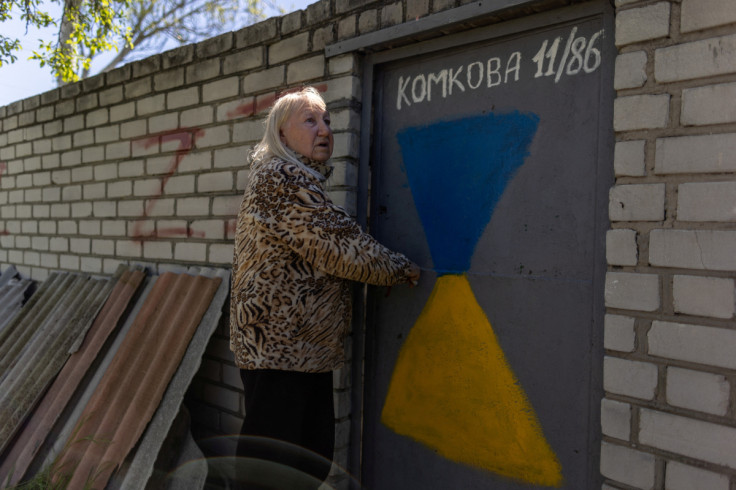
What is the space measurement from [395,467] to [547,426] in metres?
0.77

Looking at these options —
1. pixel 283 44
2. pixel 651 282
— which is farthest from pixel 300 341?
pixel 283 44

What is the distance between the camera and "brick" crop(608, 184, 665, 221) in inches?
63.7

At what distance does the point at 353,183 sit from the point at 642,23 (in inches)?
51.4

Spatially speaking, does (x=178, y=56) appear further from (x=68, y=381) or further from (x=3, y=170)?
(x=3, y=170)

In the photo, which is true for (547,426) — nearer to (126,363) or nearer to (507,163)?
(507,163)

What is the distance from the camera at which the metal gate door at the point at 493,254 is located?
1.91m

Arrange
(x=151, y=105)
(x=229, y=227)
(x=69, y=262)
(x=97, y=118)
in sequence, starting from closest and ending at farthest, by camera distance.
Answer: (x=229, y=227), (x=151, y=105), (x=97, y=118), (x=69, y=262)

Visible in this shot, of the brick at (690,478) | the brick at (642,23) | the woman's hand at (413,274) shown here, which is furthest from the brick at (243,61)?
the brick at (690,478)

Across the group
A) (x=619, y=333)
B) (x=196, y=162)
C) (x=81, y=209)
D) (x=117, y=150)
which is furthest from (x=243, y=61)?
(x=619, y=333)

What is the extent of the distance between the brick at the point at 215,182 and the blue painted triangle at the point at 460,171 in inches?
42.7

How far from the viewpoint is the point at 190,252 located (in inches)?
126

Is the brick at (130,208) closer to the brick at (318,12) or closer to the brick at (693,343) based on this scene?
the brick at (318,12)

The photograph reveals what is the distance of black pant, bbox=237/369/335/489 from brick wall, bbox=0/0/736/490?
0.47 meters

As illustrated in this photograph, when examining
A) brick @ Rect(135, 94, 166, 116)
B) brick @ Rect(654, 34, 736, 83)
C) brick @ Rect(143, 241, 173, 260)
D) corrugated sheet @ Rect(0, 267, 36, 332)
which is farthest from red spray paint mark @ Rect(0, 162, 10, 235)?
brick @ Rect(654, 34, 736, 83)
